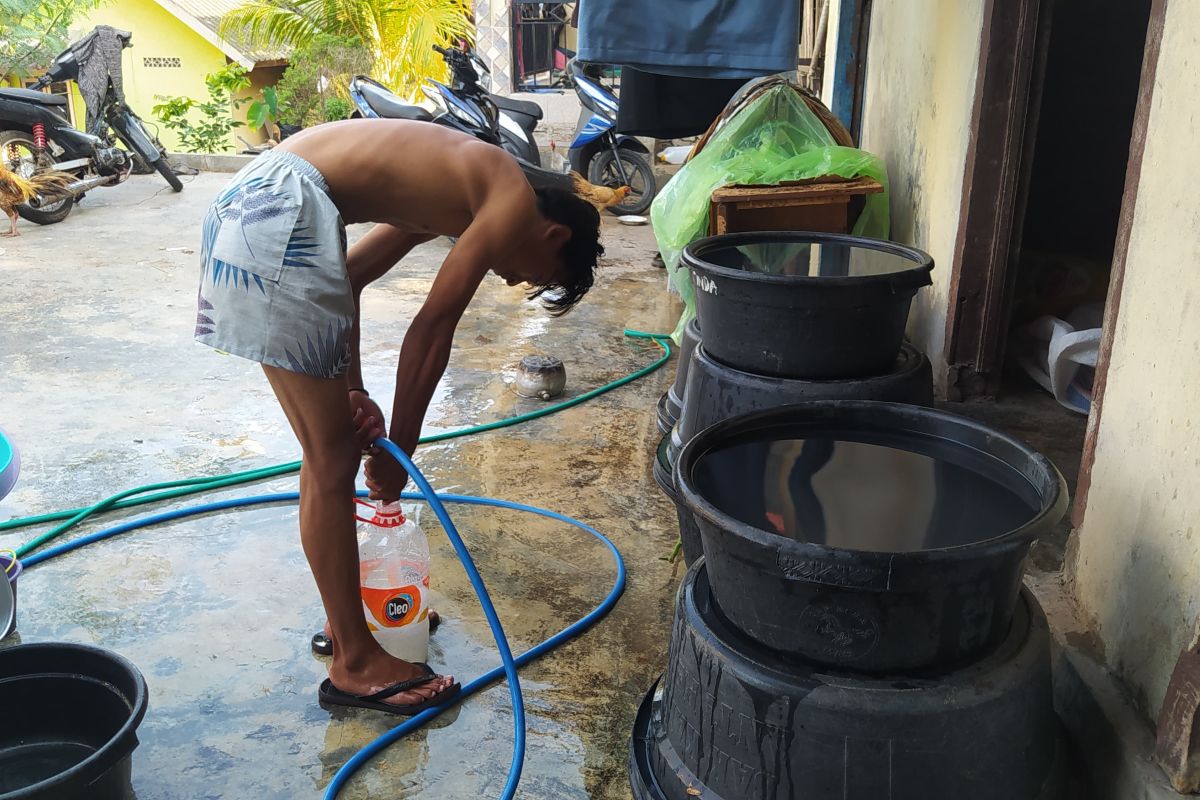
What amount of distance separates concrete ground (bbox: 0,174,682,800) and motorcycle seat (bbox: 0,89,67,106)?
9.68ft

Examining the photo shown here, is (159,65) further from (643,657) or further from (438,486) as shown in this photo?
(643,657)

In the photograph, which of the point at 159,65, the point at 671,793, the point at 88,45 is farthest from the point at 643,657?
the point at 159,65

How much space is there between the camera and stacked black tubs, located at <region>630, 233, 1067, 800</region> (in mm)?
1384

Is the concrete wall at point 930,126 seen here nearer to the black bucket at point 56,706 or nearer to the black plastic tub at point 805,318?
the black plastic tub at point 805,318

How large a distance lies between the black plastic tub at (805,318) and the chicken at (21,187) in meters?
6.52

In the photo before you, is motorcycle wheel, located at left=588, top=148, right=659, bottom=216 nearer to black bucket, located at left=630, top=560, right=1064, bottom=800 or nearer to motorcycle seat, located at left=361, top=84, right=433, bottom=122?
motorcycle seat, located at left=361, top=84, right=433, bottom=122

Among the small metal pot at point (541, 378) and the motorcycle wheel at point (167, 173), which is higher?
the motorcycle wheel at point (167, 173)

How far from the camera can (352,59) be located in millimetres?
10453

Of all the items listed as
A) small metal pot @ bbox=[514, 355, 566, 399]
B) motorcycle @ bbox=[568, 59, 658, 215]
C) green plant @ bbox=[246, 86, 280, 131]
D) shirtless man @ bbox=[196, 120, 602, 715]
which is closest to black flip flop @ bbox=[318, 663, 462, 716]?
shirtless man @ bbox=[196, 120, 602, 715]

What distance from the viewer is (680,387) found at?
3227mm

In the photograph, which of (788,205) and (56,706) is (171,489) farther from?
(788,205)

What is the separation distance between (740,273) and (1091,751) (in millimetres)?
1196

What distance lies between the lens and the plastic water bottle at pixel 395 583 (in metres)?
2.31

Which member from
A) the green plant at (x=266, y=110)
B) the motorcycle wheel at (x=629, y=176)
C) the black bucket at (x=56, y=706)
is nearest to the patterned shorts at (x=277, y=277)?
the black bucket at (x=56, y=706)
